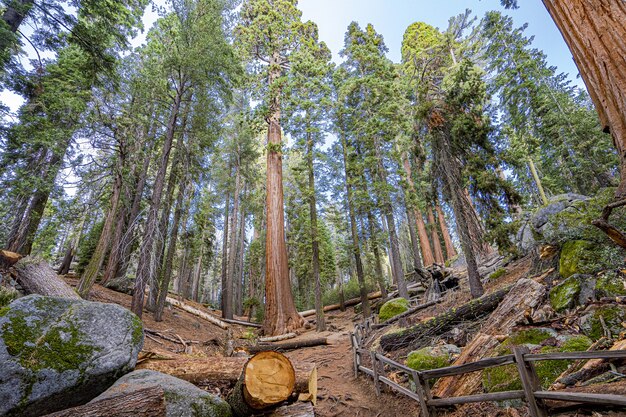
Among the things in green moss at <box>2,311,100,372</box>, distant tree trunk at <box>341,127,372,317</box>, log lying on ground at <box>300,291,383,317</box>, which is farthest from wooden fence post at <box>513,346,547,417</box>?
log lying on ground at <box>300,291,383,317</box>

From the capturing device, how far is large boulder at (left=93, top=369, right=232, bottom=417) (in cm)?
298

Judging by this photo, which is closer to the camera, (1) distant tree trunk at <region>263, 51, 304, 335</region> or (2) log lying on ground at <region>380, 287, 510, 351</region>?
(2) log lying on ground at <region>380, 287, 510, 351</region>

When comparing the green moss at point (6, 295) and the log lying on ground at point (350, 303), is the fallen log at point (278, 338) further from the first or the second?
the log lying on ground at point (350, 303)

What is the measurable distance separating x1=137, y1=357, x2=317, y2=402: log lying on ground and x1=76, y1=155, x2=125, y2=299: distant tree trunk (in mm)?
4213

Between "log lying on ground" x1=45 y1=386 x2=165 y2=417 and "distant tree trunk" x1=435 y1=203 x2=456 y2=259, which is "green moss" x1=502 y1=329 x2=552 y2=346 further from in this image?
"distant tree trunk" x1=435 y1=203 x2=456 y2=259

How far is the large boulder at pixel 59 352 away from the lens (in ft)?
10.0

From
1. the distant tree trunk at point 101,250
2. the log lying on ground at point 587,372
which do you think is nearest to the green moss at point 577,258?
the log lying on ground at point 587,372

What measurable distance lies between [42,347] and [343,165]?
582 inches

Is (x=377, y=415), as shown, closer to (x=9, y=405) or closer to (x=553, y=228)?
(x=9, y=405)

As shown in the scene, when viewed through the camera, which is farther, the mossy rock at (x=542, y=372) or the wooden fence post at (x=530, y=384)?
the mossy rock at (x=542, y=372)

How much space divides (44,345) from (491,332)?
6515mm

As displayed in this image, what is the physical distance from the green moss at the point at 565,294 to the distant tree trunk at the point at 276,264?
28.3 feet

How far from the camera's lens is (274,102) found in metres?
12.3

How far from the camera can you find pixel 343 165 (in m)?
16.5
